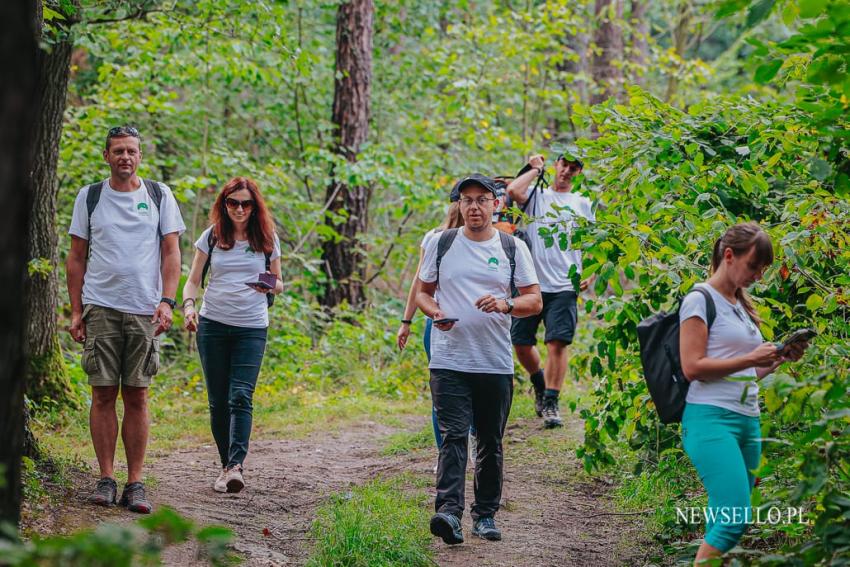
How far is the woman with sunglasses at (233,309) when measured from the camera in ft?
22.2

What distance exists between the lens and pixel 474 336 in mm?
5805

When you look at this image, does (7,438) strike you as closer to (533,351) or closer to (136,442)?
(136,442)

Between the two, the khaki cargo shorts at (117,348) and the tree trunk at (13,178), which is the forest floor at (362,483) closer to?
the khaki cargo shorts at (117,348)

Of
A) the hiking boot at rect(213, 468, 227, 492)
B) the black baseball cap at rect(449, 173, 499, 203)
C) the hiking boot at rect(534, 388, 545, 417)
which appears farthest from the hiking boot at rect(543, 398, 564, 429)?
the black baseball cap at rect(449, 173, 499, 203)

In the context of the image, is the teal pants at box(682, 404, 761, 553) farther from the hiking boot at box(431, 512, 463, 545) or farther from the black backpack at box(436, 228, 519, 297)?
the black backpack at box(436, 228, 519, 297)

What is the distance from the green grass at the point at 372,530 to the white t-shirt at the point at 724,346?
1867mm

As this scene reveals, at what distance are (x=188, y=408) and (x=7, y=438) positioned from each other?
29.0 feet

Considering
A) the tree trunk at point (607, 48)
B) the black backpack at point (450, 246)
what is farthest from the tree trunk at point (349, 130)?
the black backpack at point (450, 246)

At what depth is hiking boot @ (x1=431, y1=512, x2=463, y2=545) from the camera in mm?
5539

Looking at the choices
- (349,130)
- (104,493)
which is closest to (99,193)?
(104,493)

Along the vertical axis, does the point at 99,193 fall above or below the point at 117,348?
above

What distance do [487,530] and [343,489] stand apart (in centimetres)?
183

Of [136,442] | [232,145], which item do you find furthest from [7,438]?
[232,145]

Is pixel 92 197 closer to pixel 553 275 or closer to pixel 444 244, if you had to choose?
pixel 444 244
